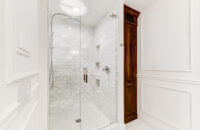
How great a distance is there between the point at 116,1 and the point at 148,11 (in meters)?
0.72

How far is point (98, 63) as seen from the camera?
7.26 ft

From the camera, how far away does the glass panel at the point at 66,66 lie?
1802 millimetres

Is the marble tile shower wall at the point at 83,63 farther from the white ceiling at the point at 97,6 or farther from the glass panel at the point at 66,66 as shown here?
the white ceiling at the point at 97,6

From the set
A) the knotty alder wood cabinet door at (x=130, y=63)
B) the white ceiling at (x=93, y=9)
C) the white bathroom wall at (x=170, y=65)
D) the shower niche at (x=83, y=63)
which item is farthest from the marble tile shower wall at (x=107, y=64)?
the white bathroom wall at (x=170, y=65)

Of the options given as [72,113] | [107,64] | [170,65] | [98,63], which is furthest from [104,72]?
[170,65]

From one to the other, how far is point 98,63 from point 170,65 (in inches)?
52.4

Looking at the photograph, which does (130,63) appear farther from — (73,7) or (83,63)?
(73,7)

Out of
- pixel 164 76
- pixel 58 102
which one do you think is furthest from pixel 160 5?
pixel 58 102

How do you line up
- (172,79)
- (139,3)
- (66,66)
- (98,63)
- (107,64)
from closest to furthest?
(172,79)
(139,3)
(107,64)
(66,66)
(98,63)

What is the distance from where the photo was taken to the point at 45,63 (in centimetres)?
100

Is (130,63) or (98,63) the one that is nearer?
(130,63)

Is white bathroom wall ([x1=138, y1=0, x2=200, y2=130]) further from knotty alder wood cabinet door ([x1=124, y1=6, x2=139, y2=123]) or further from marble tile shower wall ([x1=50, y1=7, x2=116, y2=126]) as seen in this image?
marble tile shower wall ([x1=50, y1=7, x2=116, y2=126])

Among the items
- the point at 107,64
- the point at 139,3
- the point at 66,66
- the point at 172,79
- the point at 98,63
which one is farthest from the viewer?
the point at 98,63

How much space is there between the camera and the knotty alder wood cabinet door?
6.15ft
